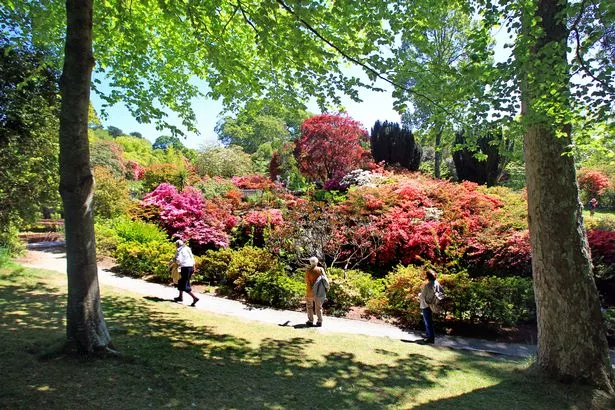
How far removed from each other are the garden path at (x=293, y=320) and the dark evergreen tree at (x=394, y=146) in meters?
14.6

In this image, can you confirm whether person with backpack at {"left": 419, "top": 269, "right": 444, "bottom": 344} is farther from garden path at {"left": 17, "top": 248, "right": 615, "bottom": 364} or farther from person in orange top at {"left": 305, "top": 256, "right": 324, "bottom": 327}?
person in orange top at {"left": 305, "top": 256, "right": 324, "bottom": 327}

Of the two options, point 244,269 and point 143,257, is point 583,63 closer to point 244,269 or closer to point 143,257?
point 244,269

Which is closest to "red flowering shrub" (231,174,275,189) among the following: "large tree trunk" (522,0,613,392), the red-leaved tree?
the red-leaved tree

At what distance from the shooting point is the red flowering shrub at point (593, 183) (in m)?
23.7

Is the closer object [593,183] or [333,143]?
[333,143]

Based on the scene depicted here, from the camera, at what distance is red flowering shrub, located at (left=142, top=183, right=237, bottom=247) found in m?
13.5

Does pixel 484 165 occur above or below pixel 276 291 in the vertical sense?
above

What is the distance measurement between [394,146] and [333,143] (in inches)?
135

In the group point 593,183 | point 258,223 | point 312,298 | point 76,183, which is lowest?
point 312,298

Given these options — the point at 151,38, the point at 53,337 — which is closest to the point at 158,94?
the point at 151,38

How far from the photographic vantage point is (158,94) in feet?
26.3

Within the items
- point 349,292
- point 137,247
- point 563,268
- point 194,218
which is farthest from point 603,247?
point 137,247

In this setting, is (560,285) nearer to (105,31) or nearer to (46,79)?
(105,31)

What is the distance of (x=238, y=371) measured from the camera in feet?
16.2
